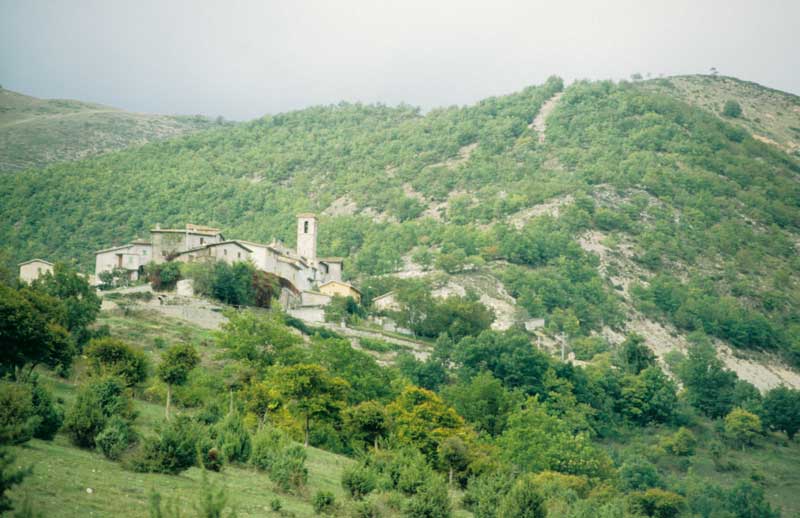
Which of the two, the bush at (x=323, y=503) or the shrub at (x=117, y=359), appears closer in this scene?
the bush at (x=323, y=503)

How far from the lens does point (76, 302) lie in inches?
1879

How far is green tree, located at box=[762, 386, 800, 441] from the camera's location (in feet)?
232

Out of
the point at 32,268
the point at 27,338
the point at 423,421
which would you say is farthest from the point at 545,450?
the point at 32,268

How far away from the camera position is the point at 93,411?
27406 millimetres

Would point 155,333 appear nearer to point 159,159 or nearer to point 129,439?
point 129,439

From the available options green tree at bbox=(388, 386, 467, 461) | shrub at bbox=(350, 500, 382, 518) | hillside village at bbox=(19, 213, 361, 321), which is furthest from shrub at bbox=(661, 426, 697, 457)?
shrub at bbox=(350, 500, 382, 518)

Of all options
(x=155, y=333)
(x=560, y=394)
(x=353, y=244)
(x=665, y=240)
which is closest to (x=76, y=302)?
(x=155, y=333)

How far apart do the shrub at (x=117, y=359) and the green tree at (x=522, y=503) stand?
1503 cm

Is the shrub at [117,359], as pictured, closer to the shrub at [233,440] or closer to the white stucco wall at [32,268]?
the shrub at [233,440]

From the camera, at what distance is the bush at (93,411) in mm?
27000

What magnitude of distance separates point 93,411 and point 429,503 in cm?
948

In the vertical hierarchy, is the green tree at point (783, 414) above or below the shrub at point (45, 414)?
below

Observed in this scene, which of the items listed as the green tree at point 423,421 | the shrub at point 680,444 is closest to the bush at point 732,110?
the shrub at point 680,444

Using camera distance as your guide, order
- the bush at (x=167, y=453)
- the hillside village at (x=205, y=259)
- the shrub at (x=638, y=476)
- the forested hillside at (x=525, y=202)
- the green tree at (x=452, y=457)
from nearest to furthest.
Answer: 1. the bush at (x=167, y=453)
2. the green tree at (x=452, y=457)
3. the shrub at (x=638, y=476)
4. the hillside village at (x=205, y=259)
5. the forested hillside at (x=525, y=202)
